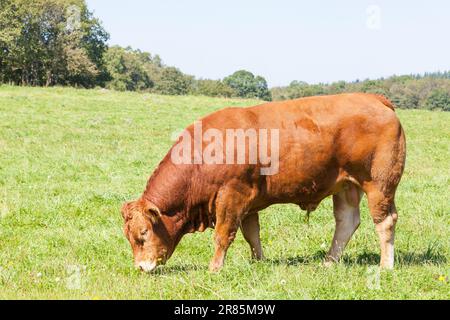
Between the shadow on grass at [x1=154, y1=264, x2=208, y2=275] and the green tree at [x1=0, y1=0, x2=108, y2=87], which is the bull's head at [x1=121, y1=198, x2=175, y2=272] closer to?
the shadow on grass at [x1=154, y1=264, x2=208, y2=275]

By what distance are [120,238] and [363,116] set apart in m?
3.85

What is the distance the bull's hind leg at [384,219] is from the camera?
23.0ft

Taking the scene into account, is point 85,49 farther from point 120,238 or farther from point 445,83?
point 445,83

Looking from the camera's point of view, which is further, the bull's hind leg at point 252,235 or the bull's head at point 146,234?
the bull's hind leg at point 252,235

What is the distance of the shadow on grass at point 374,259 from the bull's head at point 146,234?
4.43 feet

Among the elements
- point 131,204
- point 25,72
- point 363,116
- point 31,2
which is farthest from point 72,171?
point 25,72

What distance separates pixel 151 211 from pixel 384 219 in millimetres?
2761

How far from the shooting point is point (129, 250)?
7.97m

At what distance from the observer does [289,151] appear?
6.88 meters

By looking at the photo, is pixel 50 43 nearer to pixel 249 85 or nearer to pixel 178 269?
pixel 178 269

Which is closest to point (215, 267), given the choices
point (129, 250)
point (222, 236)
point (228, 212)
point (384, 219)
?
point (222, 236)

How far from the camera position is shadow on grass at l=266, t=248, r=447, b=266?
23.5 ft

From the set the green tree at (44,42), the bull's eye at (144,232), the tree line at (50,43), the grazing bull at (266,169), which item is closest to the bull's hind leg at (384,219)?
the grazing bull at (266,169)

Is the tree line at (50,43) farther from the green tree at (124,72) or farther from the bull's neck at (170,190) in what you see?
the bull's neck at (170,190)
